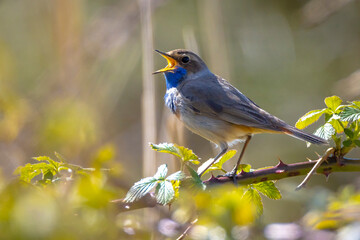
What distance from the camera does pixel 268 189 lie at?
2.01m

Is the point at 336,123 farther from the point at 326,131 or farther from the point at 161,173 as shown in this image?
the point at 161,173

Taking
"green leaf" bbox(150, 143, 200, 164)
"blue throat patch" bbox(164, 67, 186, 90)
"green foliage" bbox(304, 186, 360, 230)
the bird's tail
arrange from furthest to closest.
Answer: "blue throat patch" bbox(164, 67, 186, 90), the bird's tail, "green leaf" bbox(150, 143, 200, 164), "green foliage" bbox(304, 186, 360, 230)

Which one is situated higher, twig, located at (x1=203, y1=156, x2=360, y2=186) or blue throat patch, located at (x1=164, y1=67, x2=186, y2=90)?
blue throat patch, located at (x1=164, y1=67, x2=186, y2=90)

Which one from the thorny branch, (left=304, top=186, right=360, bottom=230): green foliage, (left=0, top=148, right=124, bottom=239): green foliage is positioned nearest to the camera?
(left=0, top=148, right=124, bottom=239): green foliage

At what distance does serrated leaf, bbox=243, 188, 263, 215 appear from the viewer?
1.93 meters

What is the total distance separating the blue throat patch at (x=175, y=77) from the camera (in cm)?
425

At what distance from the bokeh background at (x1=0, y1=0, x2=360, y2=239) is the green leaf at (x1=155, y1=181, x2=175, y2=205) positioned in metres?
2.16

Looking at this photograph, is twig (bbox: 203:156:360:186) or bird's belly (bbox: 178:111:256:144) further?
bird's belly (bbox: 178:111:256:144)

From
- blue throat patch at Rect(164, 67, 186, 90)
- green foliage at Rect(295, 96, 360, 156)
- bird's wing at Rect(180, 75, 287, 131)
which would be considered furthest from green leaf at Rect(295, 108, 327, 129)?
blue throat patch at Rect(164, 67, 186, 90)

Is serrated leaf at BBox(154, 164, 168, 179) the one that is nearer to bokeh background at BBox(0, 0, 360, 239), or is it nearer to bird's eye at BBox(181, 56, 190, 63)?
bokeh background at BBox(0, 0, 360, 239)

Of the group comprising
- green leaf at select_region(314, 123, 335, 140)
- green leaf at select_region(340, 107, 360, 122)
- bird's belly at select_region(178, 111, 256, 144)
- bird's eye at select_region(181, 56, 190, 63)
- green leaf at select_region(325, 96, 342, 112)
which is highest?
bird's eye at select_region(181, 56, 190, 63)

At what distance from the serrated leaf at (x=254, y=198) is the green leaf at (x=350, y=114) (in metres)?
0.44

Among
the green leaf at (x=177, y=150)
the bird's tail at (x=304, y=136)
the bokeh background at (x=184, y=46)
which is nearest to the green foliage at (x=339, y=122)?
the green leaf at (x=177, y=150)

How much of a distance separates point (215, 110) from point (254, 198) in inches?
73.6
